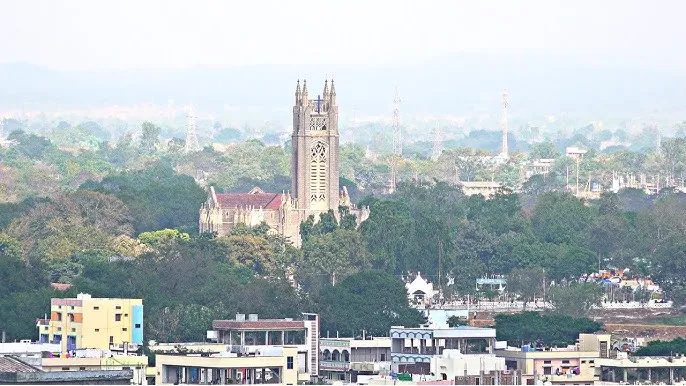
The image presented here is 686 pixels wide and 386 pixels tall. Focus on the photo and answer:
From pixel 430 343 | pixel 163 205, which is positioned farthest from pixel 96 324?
pixel 163 205

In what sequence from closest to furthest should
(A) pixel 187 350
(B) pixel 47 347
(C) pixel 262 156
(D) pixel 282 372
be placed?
(D) pixel 282 372 → (A) pixel 187 350 → (B) pixel 47 347 → (C) pixel 262 156

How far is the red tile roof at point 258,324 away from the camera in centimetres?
6656

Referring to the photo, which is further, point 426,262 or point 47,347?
point 426,262

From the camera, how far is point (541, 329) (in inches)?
2918

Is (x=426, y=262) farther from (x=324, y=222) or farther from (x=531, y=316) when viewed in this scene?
(x=531, y=316)

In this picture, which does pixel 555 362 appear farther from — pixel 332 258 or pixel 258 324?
pixel 332 258

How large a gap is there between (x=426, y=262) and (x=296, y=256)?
5.54 m

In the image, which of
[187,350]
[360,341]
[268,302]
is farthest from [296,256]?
[187,350]

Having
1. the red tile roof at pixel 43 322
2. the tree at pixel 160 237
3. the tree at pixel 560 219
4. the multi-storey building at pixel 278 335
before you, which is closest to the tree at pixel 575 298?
the tree at pixel 160 237

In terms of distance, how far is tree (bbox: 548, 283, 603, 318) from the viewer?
294 ft

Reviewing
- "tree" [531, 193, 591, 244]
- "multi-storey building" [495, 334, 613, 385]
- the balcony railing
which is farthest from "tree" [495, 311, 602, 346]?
Result: "tree" [531, 193, 591, 244]

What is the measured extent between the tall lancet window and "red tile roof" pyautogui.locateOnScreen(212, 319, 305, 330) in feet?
126

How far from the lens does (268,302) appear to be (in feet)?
259

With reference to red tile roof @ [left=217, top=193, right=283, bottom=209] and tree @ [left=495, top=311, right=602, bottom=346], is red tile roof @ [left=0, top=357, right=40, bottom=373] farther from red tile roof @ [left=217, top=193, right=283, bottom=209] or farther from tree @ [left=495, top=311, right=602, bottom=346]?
red tile roof @ [left=217, top=193, right=283, bottom=209]
